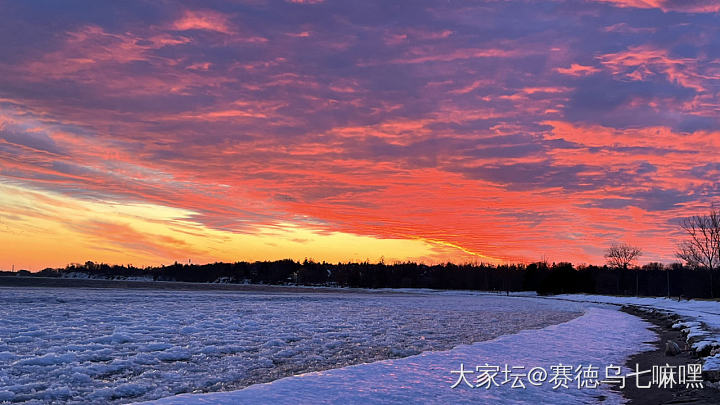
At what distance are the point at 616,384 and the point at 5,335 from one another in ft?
70.3

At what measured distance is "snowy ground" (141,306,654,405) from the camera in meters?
10.0

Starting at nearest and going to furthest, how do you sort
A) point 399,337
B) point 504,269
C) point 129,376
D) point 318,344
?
1. point 129,376
2. point 318,344
3. point 399,337
4. point 504,269

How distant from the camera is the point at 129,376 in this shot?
1330 centimetres

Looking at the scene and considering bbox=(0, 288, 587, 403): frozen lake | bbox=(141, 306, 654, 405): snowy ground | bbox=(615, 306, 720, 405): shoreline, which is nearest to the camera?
bbox=(615, 306, 720, 405): shoreline

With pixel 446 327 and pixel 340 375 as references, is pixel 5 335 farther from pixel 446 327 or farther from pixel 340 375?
pixel 446 327

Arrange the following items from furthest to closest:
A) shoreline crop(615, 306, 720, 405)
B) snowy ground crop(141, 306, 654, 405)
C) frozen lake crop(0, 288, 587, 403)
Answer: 1. frozen lake crop(0, 288, 587, 403)
2. snowy ground crop(141, 306, 654, 405)
3. shoreline crop(615, 306, 720, 405)

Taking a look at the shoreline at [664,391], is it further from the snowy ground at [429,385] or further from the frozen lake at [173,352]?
the frozen lake at [173,352]

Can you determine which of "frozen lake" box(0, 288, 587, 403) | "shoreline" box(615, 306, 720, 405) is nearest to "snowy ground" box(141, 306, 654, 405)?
"shoreline" box(615, 306, 720, 405)

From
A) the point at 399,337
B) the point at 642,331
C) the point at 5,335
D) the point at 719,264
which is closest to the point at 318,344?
the point at 399,337

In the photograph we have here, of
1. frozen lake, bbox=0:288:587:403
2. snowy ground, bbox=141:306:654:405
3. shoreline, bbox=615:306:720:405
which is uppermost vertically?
shoreline, bbox=615:306:720:405

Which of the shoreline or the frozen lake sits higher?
the shoreline

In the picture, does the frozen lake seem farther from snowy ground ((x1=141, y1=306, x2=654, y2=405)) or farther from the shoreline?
the shoreline

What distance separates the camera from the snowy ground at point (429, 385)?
10.0m

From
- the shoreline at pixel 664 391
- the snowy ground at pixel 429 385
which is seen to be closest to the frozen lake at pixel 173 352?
the snowy ground at pixel 429 385
